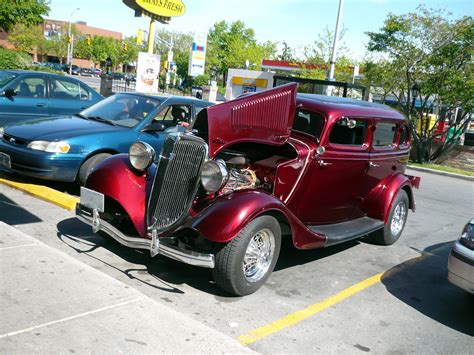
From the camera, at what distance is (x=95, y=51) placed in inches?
3420

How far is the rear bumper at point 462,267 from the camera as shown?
4.32m

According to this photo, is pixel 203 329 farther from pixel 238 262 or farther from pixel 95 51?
pixel 95 51

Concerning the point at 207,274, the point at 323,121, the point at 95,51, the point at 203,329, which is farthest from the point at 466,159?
the point at 95,51

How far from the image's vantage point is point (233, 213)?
13.4ft

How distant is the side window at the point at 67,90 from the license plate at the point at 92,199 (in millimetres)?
5505

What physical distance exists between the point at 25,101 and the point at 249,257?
672cm

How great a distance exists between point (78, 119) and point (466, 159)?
53.9ft

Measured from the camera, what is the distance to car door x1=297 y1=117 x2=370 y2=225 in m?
5.27

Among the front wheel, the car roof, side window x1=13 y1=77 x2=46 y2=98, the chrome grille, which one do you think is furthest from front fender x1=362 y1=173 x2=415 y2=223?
side window x1=13 y1=77 x2=46 y2=98

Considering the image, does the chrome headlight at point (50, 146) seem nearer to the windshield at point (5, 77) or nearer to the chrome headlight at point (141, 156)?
the chrome headlight at point (141, 156)

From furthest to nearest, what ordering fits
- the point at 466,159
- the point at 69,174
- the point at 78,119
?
the point at 466,159 → the point at 78,119 → the point at 69,174

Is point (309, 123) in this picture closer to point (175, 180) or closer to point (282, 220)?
point (282, 220)

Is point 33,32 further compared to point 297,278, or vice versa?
point 33,32

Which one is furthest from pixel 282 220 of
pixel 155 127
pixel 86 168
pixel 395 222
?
pixel 86 168
